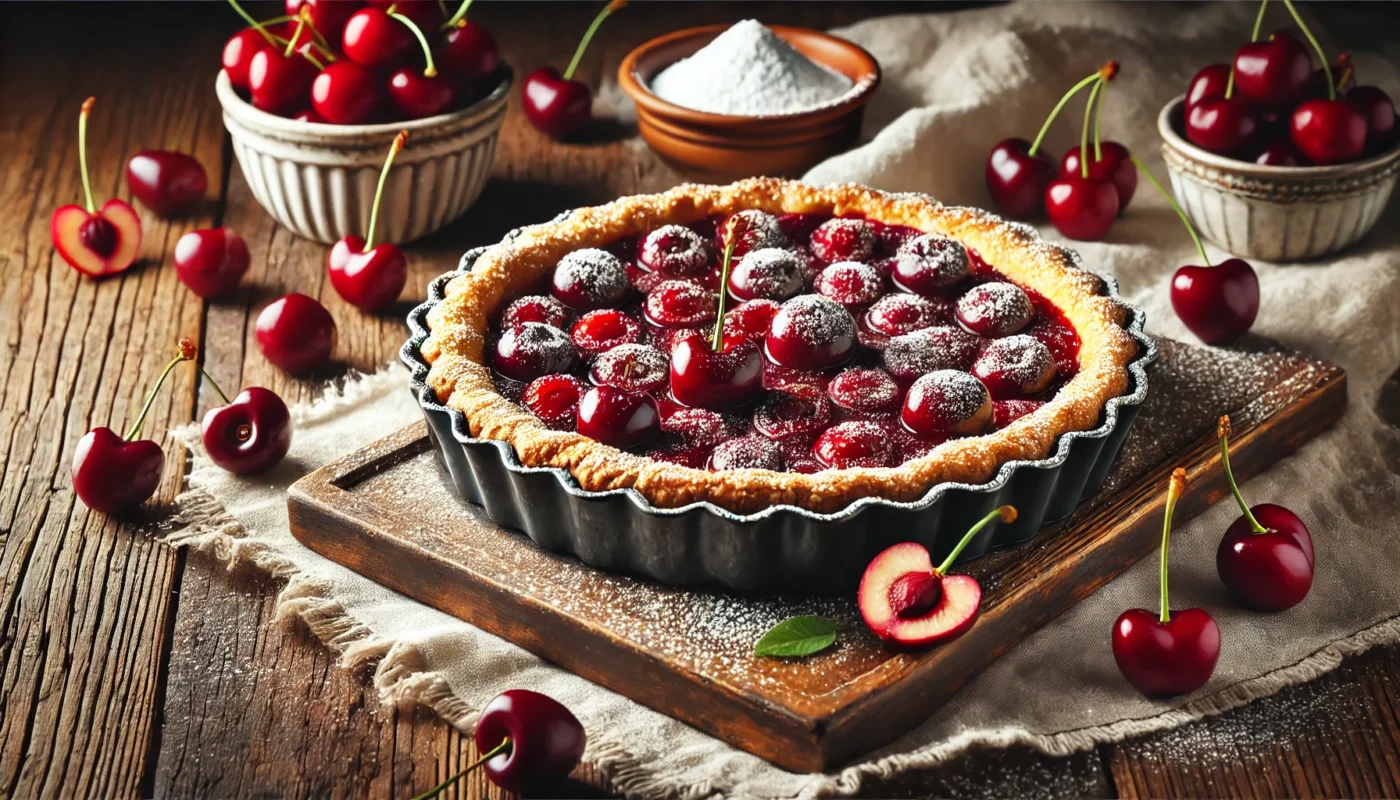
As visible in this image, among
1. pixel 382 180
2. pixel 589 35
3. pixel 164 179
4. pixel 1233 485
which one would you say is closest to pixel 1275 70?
pixel 1233 485

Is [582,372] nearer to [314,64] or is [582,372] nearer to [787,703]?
[787,703]

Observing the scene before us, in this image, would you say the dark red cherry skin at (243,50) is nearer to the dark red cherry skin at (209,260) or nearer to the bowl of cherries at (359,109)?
the bowl of cherries at (359,109)

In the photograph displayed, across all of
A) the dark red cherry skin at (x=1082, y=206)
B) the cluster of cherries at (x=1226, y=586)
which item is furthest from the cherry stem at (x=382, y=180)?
the cluster of cherries at (x=1226, y=586)

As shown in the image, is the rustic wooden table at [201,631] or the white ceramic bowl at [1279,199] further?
the white ceramic bowl at [1279,199]

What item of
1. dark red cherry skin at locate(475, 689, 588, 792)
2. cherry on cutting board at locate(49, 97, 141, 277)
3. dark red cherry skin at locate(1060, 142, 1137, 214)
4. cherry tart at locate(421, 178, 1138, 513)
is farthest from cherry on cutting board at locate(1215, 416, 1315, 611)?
cherry on cutting board at locate(49, 97, 141, 277)

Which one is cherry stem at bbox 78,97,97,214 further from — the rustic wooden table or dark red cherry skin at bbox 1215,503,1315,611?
dark red cherry skin at bbox 1215,503,1315,611

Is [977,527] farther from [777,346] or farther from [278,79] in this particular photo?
[278,79]
